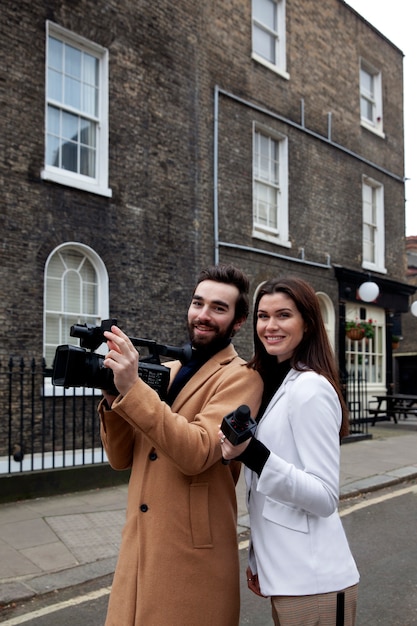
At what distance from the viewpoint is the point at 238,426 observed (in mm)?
1581

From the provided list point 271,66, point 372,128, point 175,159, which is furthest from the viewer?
point 372,128

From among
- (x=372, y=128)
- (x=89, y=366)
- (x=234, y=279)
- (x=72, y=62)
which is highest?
(x=372, y=128)

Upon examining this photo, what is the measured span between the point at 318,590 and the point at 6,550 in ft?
13.9

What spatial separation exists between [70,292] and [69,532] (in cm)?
447

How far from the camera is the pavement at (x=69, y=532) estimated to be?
466cm

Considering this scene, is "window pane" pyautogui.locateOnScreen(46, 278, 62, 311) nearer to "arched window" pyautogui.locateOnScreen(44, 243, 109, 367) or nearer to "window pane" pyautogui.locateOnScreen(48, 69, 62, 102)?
"arched window" pyautogui.locateOnScreen(44, 243, 109, 367)

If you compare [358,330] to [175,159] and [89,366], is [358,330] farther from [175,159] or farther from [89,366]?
[89,366]

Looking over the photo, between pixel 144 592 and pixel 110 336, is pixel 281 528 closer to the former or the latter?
pixel 144 592

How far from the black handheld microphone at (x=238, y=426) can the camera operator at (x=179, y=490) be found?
202 mm

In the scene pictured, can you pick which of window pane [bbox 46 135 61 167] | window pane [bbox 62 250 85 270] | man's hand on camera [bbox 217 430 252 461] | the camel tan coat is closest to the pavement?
the camel tan coat

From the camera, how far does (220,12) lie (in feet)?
39.4

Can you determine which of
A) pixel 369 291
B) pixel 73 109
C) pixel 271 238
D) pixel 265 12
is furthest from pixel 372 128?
pixel 73 109

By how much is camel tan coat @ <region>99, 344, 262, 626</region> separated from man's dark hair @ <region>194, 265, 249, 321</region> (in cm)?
24

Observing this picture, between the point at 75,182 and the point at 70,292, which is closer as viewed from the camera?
the point at 75,182
